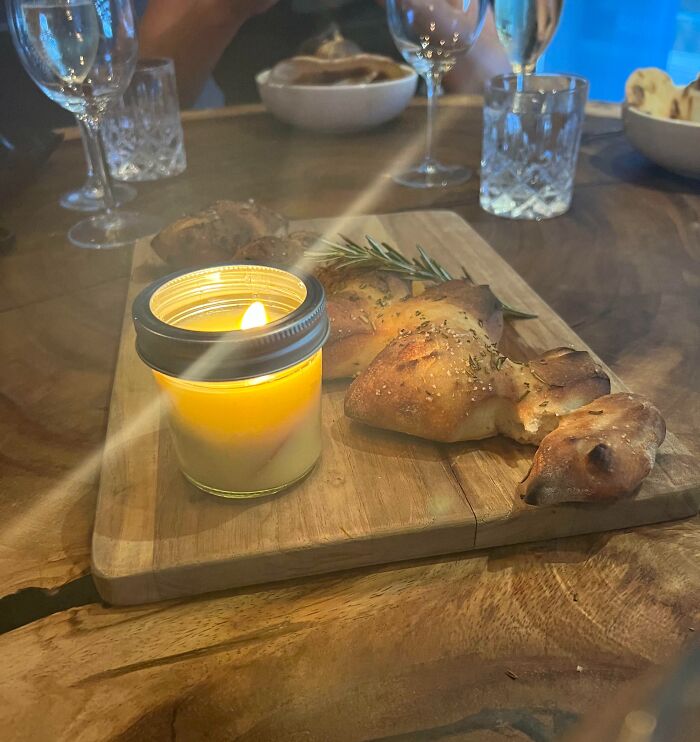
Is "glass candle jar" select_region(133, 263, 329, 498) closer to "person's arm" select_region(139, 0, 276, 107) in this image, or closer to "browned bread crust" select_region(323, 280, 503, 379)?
"browned bread crust" select_region(323, 280, 503, 379)

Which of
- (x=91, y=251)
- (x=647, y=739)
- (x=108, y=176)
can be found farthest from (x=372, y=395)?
(x=108, y=176)

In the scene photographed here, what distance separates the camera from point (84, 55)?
1.25 meters

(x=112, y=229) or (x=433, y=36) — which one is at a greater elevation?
(x=433, y=36)

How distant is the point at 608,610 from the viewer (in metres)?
0.58

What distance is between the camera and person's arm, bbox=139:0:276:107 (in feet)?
Result: 6.89

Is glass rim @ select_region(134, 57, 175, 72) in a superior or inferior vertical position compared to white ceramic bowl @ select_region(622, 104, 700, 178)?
superior

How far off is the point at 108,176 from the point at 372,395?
91 cm

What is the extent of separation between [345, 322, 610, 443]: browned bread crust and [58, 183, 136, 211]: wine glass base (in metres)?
0.92

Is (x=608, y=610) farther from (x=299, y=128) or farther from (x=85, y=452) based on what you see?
(x=299, y=128)

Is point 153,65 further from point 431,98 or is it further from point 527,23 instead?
point 527,23

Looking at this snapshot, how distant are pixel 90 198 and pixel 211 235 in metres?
0.54

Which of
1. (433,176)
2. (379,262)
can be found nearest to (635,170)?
(433,176)

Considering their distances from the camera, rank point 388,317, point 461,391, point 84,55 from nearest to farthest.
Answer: point 461,391, point 388,317, point 84,55

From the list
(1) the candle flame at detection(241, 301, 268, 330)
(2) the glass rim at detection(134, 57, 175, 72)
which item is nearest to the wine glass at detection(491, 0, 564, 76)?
(2) the glass rim at detection(134, 57, 175, 72)
